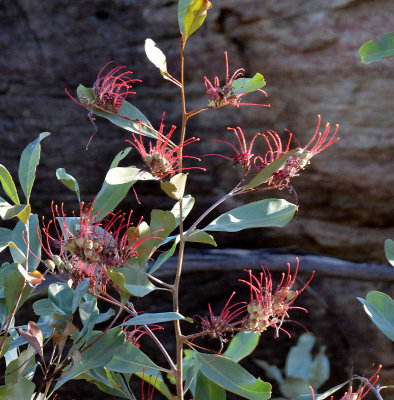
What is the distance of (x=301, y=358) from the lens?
4.82ft

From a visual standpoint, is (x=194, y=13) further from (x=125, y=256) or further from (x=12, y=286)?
(x=12, y=286)

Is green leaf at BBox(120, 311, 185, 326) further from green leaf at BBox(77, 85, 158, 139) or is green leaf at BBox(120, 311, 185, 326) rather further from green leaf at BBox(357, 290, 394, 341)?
green leaf at BBox(357, 290, 394, 341)

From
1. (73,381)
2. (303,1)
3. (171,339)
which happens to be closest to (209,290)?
(171,339)

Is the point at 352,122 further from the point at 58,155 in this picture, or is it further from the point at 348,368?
the point at 58,155

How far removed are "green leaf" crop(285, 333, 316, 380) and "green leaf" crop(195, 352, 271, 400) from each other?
1.97 feet

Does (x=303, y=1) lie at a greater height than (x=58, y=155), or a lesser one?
greater

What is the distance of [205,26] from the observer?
1.45m

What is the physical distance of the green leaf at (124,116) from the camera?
0.79 meters

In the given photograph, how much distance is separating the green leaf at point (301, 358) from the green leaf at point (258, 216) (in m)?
0.69

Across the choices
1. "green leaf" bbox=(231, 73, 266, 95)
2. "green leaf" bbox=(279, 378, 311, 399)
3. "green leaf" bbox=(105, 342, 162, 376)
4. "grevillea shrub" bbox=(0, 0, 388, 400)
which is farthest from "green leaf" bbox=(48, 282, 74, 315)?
"green leaf" bbox=(279, 378, 311, 399)

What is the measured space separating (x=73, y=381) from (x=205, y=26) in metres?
1.08

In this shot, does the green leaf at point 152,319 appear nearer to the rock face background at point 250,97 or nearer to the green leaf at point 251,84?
the green leaf at point 251,84

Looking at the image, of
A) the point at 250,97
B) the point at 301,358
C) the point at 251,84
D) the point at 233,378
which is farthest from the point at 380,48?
the point at 301,358

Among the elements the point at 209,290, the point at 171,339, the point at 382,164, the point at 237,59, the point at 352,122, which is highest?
the point at 237,59
